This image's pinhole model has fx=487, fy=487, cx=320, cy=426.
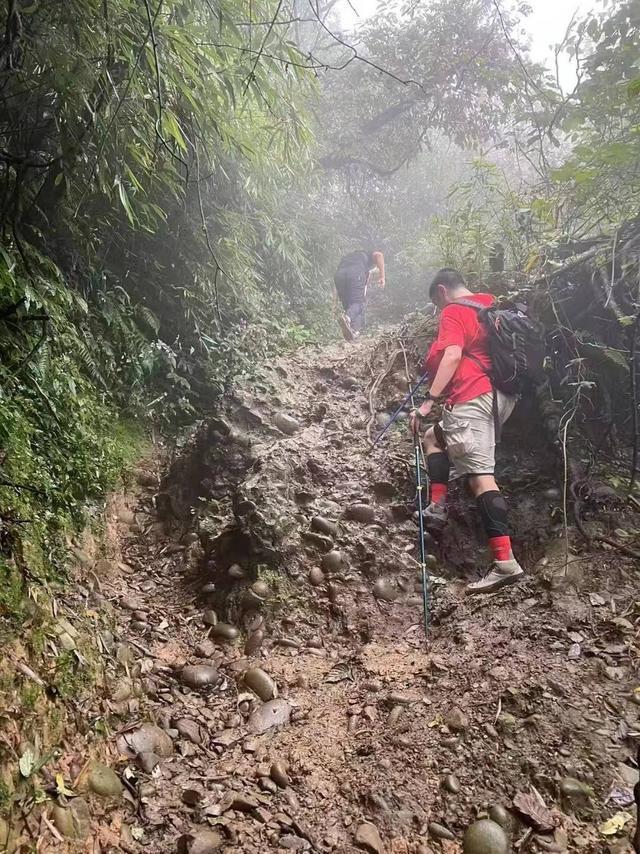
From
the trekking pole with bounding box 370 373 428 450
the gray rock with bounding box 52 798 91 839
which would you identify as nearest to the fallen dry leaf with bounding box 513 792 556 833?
the gray rock with bounding box 52 798 91 839

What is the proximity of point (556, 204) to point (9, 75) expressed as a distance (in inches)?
189

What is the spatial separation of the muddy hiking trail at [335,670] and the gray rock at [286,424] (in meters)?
0.10

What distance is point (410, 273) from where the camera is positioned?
34.9 feet

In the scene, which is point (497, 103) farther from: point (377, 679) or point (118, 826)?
point (118, 826)

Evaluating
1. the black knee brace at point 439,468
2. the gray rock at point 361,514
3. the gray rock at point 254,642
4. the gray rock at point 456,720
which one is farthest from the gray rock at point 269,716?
the black knee brace at point 439,468

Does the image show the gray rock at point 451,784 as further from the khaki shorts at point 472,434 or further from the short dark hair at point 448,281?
the short dark hair at point 448,281

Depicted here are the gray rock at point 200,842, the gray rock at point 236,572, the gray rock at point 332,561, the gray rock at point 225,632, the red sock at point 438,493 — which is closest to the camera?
the gray rock at point 200,842

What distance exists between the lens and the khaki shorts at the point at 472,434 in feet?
11.9

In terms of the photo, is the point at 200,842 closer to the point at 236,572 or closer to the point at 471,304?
the point at 236,572

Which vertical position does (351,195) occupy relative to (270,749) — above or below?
above

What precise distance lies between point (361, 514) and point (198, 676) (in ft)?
5.54

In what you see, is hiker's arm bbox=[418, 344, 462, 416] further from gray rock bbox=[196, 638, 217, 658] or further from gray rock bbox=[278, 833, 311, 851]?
gray rock bbox=[278, 833, 311, 851]

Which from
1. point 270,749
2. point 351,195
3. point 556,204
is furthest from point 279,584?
point 351,195

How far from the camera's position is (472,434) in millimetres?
3660
